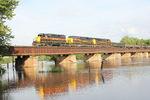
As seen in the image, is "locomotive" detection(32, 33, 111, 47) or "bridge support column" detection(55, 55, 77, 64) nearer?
"locomotive" detection(32, 33, 111, 47)

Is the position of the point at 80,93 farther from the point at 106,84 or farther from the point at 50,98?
the point at 106,84

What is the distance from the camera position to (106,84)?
3512 centimetres

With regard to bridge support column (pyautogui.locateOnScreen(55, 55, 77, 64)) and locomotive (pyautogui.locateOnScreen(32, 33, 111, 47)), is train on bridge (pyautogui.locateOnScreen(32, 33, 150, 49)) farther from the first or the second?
bridge support column (pyautogui.locateOnScreen(55, 55, 77, 64))

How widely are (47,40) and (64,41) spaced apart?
36.2 ft

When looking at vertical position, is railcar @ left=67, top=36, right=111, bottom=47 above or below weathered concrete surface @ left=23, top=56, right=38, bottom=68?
above

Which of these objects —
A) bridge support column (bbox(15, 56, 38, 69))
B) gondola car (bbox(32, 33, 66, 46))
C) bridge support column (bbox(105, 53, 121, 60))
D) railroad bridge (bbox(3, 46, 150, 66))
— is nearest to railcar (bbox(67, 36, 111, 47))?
railroad bridge (bbox(3, 46, 150, 66))

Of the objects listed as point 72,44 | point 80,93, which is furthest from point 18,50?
point 80,93

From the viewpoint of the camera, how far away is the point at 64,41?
90250mm

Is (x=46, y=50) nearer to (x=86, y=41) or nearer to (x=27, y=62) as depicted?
(x=27, y=62)

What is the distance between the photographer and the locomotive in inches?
3095

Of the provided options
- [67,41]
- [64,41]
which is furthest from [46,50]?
[67,41]

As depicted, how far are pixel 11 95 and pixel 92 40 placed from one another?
3190 inches

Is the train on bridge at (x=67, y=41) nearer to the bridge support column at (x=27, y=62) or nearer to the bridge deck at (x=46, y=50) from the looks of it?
the bridge deck at (x=46, y=50)

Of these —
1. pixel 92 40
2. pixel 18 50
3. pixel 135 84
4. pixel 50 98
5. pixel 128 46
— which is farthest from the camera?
pixel 128 46
